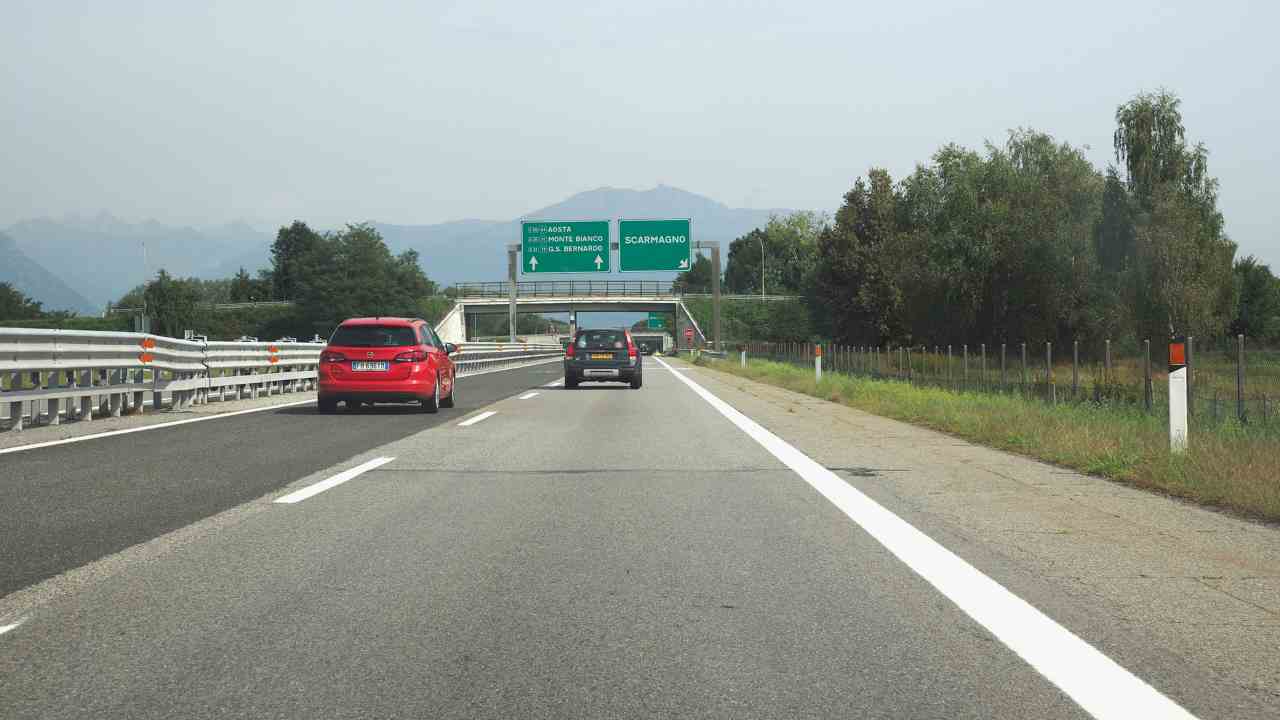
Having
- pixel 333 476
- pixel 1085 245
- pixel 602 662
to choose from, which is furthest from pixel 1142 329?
pixel 602 662

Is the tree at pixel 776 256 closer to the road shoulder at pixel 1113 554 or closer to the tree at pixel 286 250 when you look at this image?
the tree at pixel 286 250

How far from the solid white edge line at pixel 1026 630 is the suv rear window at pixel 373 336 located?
34.7 ft

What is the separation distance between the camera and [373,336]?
16.8 metres

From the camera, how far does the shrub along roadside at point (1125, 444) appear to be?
7.71 meters

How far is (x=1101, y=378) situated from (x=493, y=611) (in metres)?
19.9

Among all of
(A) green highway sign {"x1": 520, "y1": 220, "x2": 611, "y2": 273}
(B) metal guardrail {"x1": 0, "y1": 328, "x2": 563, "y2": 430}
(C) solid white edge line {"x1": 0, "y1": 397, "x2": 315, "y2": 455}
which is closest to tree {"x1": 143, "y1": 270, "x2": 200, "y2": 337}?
(A) green highway sign {"x1": 520, "y1": 220, "x2": 611, "y2": 273}

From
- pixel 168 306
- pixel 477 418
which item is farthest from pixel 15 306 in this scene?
pixel 477 418

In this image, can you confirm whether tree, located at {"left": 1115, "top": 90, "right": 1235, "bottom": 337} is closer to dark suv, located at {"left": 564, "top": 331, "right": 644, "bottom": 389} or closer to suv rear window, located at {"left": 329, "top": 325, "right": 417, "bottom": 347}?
dark suv, located at {"left": 564, "top": 331, "right": 644, "bottom": 389}

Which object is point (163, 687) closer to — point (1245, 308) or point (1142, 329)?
point (1142, 329)

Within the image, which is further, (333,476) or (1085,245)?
A: (1085,245)

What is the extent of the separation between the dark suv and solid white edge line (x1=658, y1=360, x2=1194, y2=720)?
19.3 m

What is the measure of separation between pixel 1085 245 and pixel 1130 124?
623 centimetres

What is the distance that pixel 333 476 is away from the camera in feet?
29.1

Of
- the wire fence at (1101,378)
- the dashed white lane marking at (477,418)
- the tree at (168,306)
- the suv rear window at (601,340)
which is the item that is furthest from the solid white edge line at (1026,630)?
the tree at (168,306)
